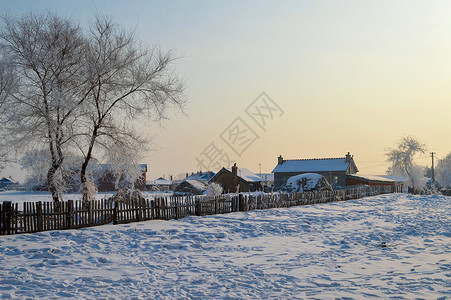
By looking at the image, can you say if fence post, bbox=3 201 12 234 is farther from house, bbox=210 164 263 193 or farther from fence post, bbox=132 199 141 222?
house, bbox=210 164 263 193

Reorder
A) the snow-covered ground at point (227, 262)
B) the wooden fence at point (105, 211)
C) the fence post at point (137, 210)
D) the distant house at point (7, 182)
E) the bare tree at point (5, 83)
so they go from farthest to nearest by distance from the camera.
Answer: the distant house at point (7, 182), the bare tree at point (5, 83), the fence post at point (137, 210), the wooden fence at point (105, 211), the snow-covered ground at point (227, 262)

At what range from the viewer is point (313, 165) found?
6881cm

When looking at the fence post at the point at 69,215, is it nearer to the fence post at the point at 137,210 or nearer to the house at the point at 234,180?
the fence post at the point at 137,210

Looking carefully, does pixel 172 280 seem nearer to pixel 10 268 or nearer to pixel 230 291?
pixel 230 291

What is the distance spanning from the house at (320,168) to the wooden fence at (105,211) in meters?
42.6

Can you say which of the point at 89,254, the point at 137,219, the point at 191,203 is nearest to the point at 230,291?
the point at 89,254

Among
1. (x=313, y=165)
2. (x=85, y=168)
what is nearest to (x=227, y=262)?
(x=85, y=168)

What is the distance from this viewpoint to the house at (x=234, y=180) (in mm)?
64312

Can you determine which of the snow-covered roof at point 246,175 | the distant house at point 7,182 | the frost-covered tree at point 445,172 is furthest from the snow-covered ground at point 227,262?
the distant house at point 7,182

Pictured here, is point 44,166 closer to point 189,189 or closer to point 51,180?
point 51,180

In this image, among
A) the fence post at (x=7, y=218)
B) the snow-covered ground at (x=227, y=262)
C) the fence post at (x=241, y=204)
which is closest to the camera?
the snow-covered ground at (x=227, y=262)

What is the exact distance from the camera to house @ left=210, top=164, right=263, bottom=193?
64.3m

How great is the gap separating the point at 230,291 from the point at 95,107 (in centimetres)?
1619

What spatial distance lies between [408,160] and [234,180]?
38.3 meters
